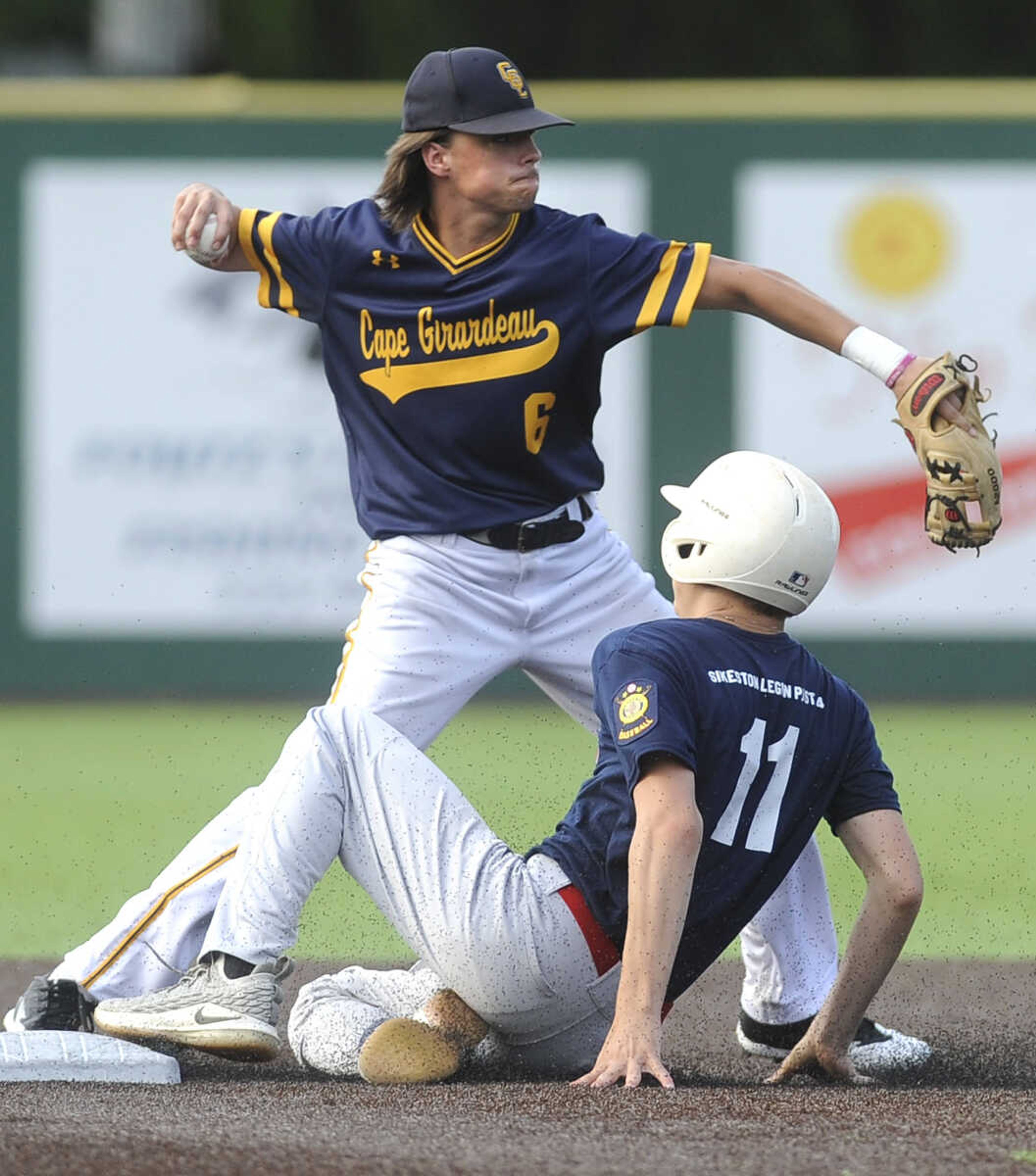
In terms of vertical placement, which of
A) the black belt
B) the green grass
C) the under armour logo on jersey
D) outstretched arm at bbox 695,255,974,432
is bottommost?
the green grass

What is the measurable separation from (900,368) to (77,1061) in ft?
6.68

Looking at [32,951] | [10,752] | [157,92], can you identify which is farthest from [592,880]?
[157,92]

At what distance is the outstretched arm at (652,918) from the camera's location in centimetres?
340

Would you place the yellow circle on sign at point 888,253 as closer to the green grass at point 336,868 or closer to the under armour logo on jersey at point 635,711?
the green grass at point 336,868

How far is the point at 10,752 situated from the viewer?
30.5 ft

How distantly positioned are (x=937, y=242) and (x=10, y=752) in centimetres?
496

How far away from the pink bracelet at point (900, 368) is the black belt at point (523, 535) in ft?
2.56

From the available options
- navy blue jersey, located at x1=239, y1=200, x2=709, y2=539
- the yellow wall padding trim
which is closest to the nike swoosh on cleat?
navy blue jersey, located at x1=239, y1=200, x2=709, y2=539

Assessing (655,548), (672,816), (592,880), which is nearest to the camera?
(672,816)

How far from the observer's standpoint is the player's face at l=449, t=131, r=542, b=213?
4.66 meters

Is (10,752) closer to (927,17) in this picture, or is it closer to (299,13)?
(299,13)

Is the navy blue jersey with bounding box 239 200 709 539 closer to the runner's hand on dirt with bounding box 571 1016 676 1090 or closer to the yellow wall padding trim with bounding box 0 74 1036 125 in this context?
the runner's hand on dirt with bounding box 571 1016 676 1090

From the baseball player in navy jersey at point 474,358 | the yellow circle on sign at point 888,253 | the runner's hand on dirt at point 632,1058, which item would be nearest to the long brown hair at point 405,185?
the baseball player in navy jersey at point 474,358

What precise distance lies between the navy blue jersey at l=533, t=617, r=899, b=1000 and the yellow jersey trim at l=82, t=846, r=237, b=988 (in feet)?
2.44
